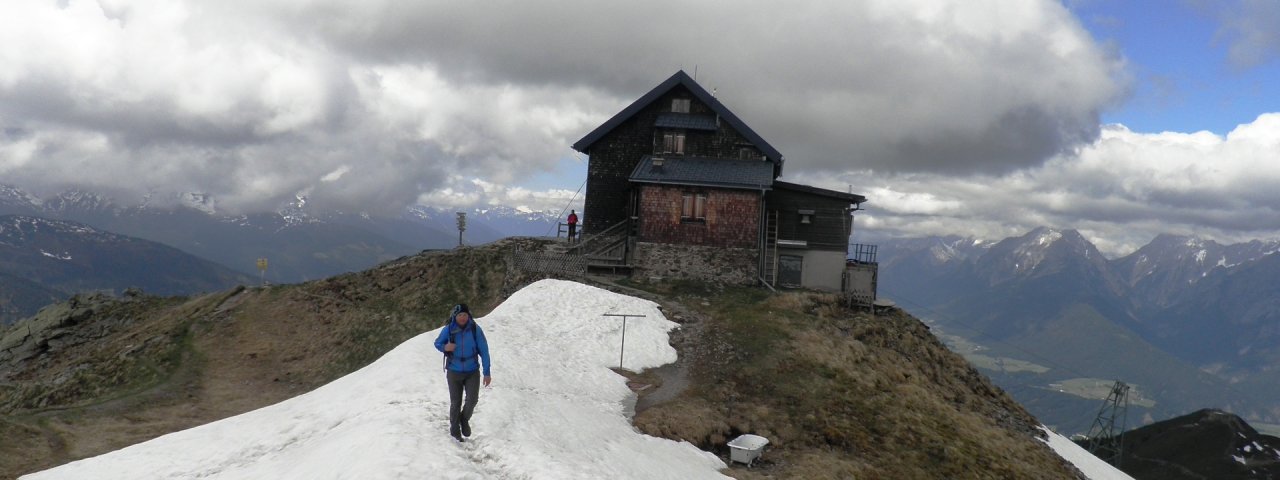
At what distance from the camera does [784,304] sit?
106 feet

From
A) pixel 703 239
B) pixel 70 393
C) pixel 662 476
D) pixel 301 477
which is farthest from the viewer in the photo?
pixel 703 239

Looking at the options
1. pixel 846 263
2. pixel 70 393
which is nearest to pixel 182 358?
pixel 70 393

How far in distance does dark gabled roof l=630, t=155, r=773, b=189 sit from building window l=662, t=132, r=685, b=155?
2.59 feet

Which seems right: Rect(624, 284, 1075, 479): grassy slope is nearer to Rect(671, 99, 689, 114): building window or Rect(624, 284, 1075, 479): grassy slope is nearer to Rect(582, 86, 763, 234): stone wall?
Rect(582, 86, 763, 234): stone wall

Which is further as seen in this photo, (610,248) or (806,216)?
(806,216)

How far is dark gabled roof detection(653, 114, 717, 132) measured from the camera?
4169 centimetres

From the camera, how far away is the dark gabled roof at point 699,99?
4138 cm

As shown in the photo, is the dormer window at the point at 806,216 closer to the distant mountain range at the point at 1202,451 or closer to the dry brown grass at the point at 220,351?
the dry brown grass at the point at 220,351

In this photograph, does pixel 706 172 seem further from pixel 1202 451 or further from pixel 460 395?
pixel 1202 451

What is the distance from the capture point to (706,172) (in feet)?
127

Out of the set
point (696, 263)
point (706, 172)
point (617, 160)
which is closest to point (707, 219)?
point (696, 263)

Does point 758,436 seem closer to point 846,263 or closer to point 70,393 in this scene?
point 846,263

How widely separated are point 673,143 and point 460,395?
105 feet

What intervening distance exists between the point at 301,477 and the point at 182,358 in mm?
26260
